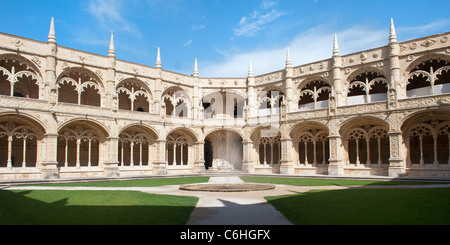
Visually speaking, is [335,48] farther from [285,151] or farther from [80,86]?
[80,86]

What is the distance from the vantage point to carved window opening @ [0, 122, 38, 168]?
912 inches

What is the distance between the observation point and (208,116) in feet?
118

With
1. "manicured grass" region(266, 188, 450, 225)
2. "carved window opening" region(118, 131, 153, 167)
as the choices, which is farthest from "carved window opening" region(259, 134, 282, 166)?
"manicured grass" region(266, 188, 450, 225)

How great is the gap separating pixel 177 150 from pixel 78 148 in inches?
417

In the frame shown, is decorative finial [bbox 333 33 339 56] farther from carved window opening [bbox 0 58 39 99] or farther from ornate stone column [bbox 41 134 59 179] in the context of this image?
carved window opening [bbox 0 58 39 99]

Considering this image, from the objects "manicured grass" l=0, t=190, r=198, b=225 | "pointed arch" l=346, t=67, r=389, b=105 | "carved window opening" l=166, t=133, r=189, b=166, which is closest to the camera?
"manicured grass" l=0, t=190, r=198, b=225

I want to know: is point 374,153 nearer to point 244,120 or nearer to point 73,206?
point 244,120

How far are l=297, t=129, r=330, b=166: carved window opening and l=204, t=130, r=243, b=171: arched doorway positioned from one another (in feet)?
21.6

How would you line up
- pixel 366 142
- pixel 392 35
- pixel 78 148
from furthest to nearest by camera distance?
pixel 366 142, pixel 78 148, pixel 392 35

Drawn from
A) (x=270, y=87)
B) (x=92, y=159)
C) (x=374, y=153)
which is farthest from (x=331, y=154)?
(x=92, y=159)

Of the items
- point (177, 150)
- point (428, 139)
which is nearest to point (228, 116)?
point (177, 150)

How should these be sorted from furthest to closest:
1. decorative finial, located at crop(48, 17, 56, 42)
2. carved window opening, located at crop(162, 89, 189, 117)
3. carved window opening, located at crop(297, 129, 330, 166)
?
1. carved window opening, located at crop(162, 89, 189, 117)
2. carved window opening, located at crop(297, 129, 330, 166)
3. decorative finial, located at crop(48, 17, 56, 42)

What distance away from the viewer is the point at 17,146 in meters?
25.3
